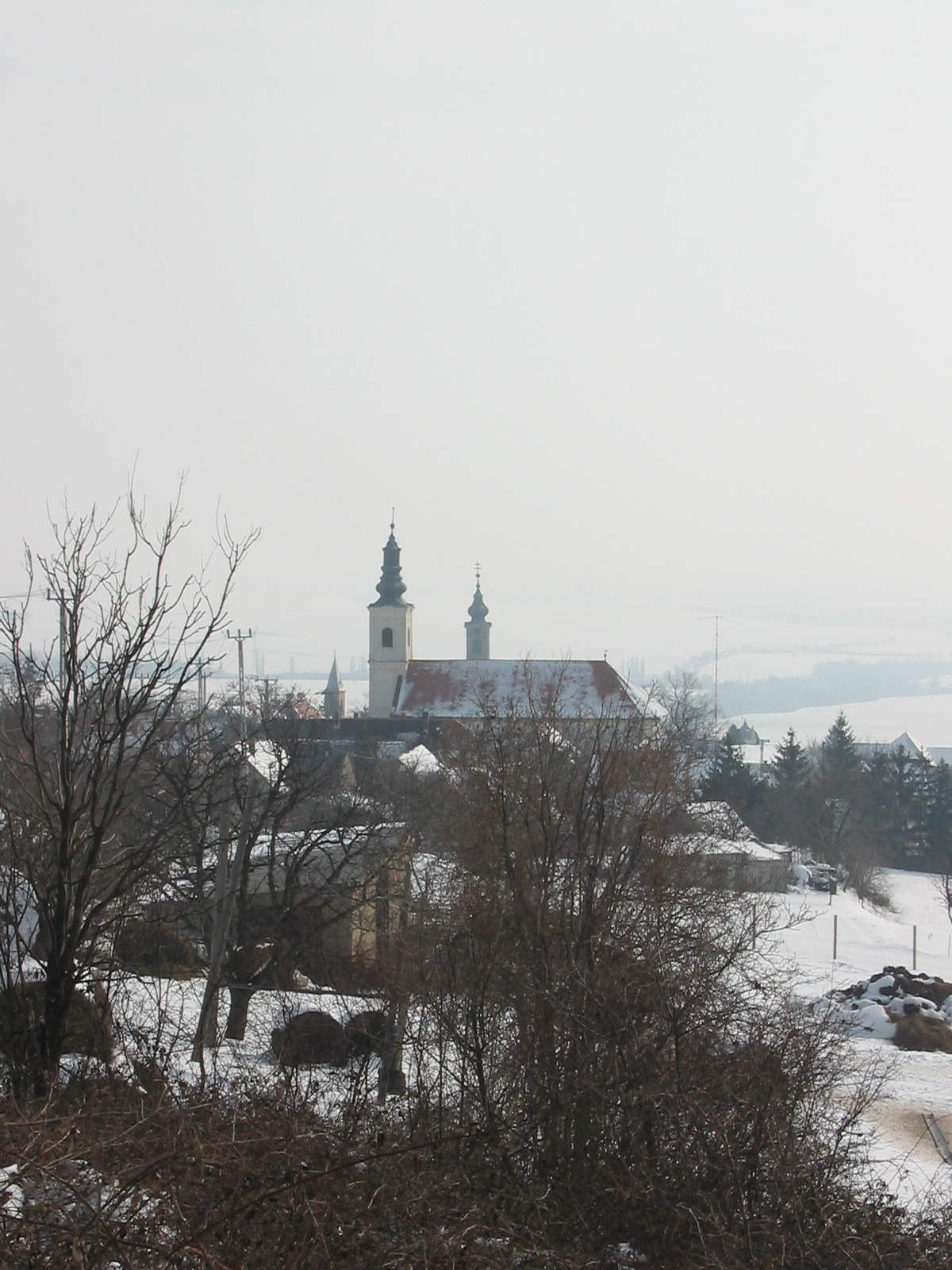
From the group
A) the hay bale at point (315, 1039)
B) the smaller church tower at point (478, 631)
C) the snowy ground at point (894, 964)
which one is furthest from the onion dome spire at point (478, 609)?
the hay bale at point (315, 1039)

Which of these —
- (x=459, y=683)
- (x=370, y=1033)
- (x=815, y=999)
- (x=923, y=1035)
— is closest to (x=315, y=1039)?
(x=370, y=1033)

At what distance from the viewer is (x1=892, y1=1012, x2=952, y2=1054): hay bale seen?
24.3 meters

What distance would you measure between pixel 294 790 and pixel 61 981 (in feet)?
36.9

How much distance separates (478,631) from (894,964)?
66.7 m

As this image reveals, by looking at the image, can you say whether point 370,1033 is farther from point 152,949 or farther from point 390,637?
point 390,637

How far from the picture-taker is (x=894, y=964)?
111ft

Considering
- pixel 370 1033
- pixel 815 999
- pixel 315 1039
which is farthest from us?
pixel 815 999

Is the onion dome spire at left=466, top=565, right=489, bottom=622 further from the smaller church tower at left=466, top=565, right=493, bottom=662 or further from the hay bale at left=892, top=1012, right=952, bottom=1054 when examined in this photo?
the hay bale at left=892, top=1012, right=952, bottom=1054

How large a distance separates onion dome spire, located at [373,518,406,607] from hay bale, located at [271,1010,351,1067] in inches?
2744

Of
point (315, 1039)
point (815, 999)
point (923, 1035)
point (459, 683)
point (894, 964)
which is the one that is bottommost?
point (894, 964)

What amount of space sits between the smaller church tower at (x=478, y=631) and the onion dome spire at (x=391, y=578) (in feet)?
46.0

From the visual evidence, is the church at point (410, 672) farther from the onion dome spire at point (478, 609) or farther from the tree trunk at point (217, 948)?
the tree trunk at point (217, 948)

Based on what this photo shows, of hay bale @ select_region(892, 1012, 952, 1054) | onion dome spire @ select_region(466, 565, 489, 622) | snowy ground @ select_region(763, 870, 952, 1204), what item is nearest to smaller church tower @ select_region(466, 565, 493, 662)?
onion dome spire @ select_region(466, 565, 489, 622)

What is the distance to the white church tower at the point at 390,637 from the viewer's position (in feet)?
276
